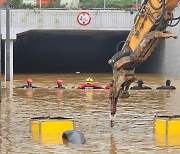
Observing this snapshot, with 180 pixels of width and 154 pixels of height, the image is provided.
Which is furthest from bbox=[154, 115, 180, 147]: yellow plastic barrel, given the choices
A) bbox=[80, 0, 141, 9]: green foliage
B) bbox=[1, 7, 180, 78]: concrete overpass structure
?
bbox=[80, 0, 141, 9]: green foliage

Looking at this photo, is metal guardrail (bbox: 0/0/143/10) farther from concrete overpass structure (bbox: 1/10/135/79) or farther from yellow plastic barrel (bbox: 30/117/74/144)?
yellow plastic barrel (bbox: 30/117/74/144)

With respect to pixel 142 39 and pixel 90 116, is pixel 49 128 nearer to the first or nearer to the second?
pixel 142 39

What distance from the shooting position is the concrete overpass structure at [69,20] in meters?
41.7

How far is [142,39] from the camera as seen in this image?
11266mm

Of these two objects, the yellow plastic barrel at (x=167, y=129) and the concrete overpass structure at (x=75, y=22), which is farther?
the concrete overpass structure at (x=75, y=22)

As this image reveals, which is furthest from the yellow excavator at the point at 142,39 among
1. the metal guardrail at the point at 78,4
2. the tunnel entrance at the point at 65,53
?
the tunnel entrance at the point at 65,53

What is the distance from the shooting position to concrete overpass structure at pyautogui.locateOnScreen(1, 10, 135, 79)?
137 ft

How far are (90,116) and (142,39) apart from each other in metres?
4.95

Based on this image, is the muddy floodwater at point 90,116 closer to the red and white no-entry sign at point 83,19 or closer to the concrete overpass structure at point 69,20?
the concrete overpass structure at point 69,20

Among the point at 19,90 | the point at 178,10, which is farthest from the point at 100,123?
the point at 178,10

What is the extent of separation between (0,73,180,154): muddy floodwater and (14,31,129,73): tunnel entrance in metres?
28.8

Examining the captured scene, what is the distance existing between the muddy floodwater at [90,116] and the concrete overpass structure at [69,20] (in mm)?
15309

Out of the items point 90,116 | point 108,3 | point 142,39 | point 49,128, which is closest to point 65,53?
point 108,3

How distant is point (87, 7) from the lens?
43.9 metres
